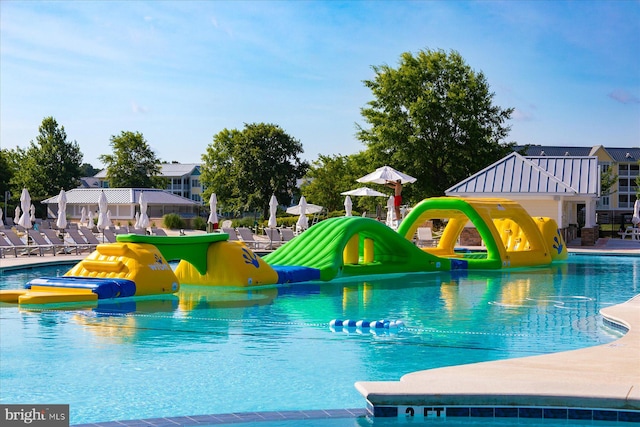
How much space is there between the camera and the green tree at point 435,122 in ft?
137

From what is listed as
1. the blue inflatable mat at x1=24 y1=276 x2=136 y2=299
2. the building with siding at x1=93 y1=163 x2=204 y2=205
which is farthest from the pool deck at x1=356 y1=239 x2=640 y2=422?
the building with siding at x1=93 y1=163 x2=204 y2=205

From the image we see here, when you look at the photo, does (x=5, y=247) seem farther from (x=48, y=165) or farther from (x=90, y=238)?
(x=48, y=165)

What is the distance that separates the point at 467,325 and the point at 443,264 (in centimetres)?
954

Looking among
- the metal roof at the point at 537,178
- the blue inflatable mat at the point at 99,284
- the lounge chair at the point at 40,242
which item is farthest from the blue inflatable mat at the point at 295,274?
the metal roof at the point at 537,178

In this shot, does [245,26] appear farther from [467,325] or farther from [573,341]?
[573,341]

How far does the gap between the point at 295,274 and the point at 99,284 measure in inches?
189

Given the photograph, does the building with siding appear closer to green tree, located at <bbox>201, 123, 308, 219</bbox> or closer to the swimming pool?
green tree, located at <bbox>201, 123, 308, 219</bbox>

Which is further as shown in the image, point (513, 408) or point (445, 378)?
point (445, 378)

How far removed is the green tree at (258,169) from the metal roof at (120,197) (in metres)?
3.49

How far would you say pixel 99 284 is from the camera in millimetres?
13805

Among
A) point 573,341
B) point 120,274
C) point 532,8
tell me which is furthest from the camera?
point 532,8

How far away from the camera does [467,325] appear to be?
1167cm

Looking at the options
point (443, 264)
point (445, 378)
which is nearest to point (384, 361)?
point (445, 378)

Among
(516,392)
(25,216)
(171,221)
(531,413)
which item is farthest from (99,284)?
(171,221)
